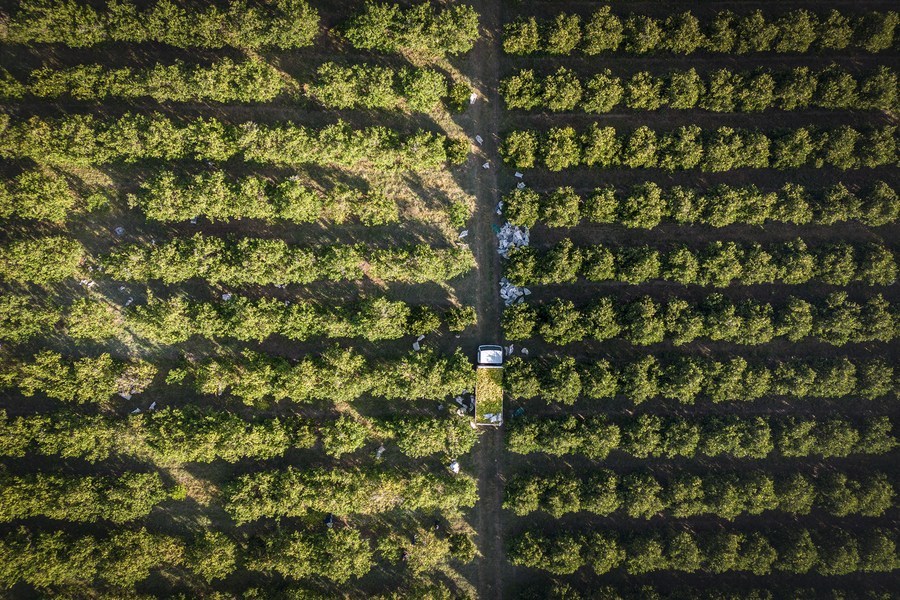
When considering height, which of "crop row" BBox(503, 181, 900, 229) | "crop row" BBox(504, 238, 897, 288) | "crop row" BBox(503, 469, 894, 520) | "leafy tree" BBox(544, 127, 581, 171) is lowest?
"crop row" BBox(503, 469, 894, 520)

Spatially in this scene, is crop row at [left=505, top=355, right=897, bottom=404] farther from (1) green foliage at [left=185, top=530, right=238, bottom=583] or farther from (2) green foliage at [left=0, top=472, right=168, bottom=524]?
(2) green foliage at [left=0, top=472, right=168, bottom=524]

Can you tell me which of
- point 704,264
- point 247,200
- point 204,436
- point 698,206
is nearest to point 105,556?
point 204,436

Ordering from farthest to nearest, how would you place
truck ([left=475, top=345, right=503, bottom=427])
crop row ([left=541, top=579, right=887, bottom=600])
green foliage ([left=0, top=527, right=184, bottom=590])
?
crop row ([left=541, top=579, right=887, bottom=600])
truck ([left=475, top=345, right=503, bottom=427])
green foliage ([left=0, top=527, right=184, bottom=590])

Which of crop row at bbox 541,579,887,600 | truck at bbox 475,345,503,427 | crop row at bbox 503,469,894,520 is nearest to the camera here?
crop row at bbox 503,469,894,520

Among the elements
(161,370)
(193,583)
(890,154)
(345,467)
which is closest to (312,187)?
(161,370)

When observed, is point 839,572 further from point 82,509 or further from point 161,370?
point 82,509

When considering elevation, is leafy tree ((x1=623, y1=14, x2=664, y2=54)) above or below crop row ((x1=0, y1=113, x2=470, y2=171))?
above

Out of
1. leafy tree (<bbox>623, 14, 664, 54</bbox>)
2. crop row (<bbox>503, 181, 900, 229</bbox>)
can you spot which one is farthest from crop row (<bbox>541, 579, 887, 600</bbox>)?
leafy tree (<bbox>623, 14, 664, 54</bbox>)
